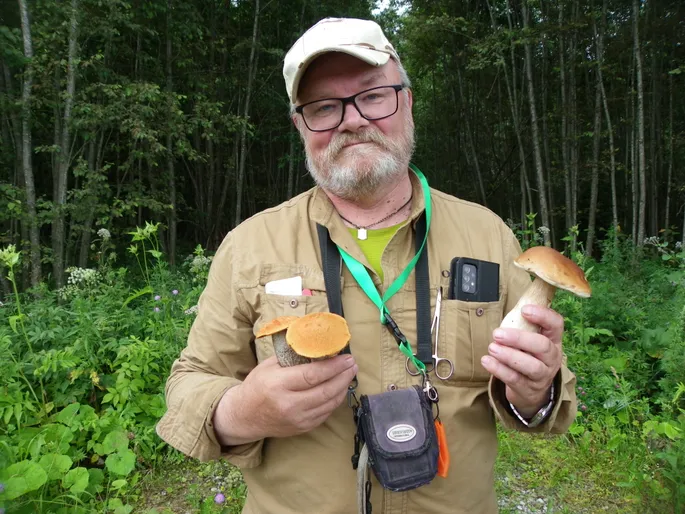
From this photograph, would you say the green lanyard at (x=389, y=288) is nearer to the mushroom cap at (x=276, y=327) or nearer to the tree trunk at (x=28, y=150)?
the mushroom cap at (x=276, y=327)

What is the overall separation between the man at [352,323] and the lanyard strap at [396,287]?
36 mm

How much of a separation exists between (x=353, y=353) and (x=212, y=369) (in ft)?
1.66

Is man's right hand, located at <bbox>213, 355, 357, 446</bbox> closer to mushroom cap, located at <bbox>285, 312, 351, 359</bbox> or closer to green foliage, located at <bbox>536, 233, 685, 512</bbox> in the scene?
mushroom cap, located at <bbox>285, 312, 351, 359</bbox>

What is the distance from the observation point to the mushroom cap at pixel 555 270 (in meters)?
1.07

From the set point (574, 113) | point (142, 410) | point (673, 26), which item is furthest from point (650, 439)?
point (673, 26)

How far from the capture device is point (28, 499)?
7.34 ft

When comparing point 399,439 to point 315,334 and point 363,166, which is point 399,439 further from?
point 363,166

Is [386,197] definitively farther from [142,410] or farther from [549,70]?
[549,70]

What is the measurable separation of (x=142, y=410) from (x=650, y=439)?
3717mm

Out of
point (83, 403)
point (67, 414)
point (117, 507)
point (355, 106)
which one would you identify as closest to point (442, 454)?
Answer: point (355, 106)

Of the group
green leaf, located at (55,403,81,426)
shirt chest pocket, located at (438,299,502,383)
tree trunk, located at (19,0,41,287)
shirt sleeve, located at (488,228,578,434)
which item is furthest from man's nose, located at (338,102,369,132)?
tree trunk, located at (19,0,41,287)

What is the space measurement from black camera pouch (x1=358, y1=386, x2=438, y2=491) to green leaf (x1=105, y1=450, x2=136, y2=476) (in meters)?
2.10

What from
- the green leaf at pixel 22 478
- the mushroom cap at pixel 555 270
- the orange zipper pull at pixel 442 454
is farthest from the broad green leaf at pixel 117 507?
the mushroom cap at pixel 555 270

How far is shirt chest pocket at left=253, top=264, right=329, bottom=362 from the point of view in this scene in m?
1.34
